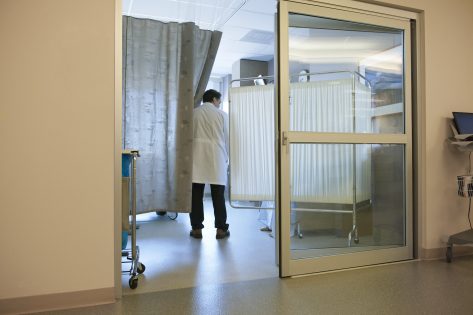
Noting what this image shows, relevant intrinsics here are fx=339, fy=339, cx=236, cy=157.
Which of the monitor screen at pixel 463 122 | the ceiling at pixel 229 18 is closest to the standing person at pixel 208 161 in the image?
the ceiling at pixel 229 18

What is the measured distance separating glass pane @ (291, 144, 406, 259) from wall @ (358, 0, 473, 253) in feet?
0.73

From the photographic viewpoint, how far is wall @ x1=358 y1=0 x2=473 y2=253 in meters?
A: 2.73

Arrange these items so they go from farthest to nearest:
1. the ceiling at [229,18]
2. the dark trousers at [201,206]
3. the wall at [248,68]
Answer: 1. the wall at [248,68]
2. the dark trousers at [201,206]
3. the ceiling at [229,18]

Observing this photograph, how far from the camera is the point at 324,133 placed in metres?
2.43

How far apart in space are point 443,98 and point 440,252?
49.9 inches

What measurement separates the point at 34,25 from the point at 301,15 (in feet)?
5.60

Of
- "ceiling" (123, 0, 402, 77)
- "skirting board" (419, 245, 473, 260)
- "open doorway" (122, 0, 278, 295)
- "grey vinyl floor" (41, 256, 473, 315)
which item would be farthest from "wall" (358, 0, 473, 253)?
"open doorway" (122, 0, 278, 295)

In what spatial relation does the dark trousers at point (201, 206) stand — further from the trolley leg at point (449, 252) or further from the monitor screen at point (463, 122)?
the monitor screen at point (463, 122)

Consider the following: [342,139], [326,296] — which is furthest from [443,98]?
[326,296]

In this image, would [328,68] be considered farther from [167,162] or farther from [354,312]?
[354,312]

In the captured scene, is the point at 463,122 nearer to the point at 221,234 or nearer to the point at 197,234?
the point at 221,234

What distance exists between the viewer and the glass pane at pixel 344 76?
2.49 m

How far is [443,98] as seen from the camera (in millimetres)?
2791

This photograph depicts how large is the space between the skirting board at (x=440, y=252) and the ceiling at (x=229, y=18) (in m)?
2.56
